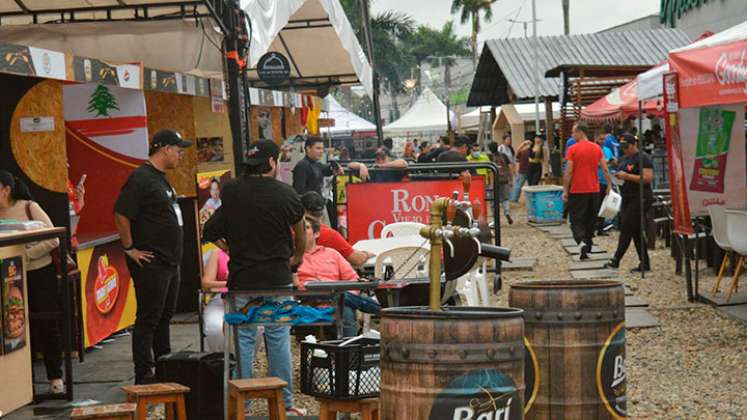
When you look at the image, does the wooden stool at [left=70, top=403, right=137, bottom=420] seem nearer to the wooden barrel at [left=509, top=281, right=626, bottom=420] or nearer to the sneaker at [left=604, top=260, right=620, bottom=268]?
the wooden barrel at [left=509, top=281, right=626, bottom=420]

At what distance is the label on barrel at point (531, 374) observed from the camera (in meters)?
5.50

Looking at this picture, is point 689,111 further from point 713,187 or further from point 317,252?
point 317,252

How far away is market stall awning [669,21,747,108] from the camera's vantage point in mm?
10273

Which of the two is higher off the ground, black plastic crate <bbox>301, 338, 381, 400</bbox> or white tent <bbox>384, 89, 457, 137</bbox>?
white tent <bbox>384, 89, 457, 137</bbox>

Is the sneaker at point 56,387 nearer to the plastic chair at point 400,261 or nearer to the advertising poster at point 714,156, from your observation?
the plastic chair at point 400,261

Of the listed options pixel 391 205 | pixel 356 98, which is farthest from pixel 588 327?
pixel 356 98

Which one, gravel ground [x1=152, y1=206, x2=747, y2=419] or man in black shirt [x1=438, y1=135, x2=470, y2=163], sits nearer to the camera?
gravel ground [x1=152, y1=206, x2=747, y2=419]

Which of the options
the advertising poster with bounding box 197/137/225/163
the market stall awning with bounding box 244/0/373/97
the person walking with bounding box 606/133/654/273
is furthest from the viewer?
the market stall awning with bounding box 244/0/373/97

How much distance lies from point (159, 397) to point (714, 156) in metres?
8.46

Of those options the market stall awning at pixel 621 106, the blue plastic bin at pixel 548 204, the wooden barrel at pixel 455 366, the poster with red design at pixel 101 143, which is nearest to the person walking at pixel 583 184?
the market stall awning at pixel 621 106

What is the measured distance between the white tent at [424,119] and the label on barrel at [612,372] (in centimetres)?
4918

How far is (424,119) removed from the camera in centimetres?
5797

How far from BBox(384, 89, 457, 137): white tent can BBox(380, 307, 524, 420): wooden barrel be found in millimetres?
50427

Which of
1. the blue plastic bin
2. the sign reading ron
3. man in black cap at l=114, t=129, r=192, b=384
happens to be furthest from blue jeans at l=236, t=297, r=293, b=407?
the blue plastic bin
